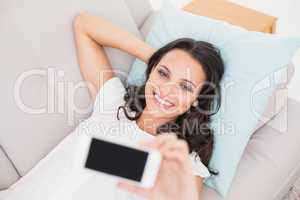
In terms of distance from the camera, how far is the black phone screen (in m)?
0.69

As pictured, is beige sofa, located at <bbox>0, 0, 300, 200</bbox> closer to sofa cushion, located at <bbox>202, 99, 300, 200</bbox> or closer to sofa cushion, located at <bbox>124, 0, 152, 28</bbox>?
sofa cushion, located at <bbox>202, 99, 300, 200</bbox>

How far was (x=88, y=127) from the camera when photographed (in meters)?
1.15

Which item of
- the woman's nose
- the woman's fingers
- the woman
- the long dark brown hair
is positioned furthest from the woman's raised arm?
the woman's fingers

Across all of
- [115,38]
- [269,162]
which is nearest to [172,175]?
[269,162]

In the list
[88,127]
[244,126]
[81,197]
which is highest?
[244,126]

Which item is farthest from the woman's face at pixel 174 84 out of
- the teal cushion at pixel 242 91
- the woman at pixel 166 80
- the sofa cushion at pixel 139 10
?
the sofa cushion at pixel 139 10

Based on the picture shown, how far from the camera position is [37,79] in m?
1.11

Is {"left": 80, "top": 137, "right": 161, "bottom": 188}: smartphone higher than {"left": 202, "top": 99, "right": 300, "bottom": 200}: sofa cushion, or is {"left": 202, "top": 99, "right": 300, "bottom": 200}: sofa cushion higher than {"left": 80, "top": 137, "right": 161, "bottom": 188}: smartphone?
{"left": 80, "top": 137, "right": 161, "bottom": 188}: smartphone

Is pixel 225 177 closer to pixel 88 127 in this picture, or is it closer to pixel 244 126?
pixel 244 126

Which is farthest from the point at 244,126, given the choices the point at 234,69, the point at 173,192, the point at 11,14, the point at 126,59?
the point at 11,14

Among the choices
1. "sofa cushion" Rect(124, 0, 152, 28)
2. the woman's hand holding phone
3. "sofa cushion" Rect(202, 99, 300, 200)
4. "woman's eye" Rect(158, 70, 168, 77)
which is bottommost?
"sofa cushion" Rect(202, 99, 300, 200)

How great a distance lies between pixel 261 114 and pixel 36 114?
2.26 feet

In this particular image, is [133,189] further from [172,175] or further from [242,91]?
[242,91]

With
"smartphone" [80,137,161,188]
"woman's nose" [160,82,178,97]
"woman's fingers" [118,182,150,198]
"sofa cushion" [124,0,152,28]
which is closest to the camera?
"smartphone" [80,137,161,188]
